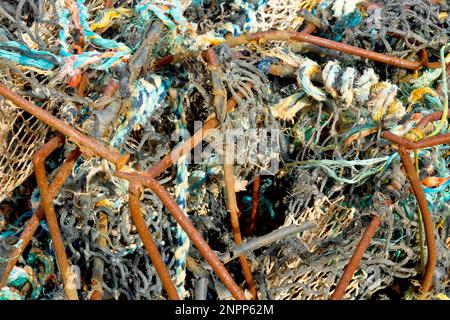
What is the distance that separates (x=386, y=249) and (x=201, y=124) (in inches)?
16.8

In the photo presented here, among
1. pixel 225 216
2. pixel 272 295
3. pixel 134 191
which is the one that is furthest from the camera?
pixel 225 216

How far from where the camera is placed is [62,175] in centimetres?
109

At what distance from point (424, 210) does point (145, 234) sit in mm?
502

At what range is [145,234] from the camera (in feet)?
3.39

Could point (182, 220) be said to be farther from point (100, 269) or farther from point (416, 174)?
point (416, 174)

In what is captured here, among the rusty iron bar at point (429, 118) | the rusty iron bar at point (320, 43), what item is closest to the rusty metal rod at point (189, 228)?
the rusty iron bar at point (320, 43)

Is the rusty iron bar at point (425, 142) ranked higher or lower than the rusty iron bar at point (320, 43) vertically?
lower

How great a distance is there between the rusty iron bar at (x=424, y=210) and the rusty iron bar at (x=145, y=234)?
0.45 metres

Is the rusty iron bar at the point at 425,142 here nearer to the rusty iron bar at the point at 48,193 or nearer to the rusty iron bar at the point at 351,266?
the rusty iron bar at the point at 351,266

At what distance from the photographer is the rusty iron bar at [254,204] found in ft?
4.35

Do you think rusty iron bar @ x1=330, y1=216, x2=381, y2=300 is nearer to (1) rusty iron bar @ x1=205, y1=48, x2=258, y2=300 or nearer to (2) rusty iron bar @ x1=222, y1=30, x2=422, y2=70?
(1) rusty iron bar @ x1=205, y1=48, x2=258, y2=300

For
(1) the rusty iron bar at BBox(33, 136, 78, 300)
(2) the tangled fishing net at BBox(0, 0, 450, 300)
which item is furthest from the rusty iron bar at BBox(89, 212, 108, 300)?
(1) the rusty iron bar at BBox(33, 136, 78, 300)

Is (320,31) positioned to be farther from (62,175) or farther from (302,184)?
(62,175)
